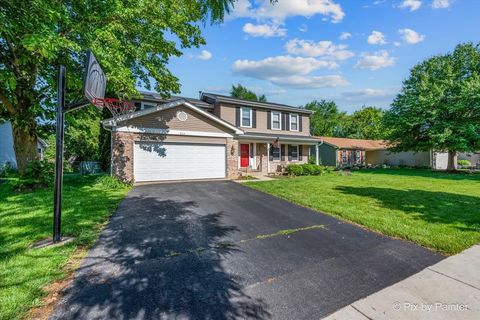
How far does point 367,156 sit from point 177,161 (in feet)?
93.5

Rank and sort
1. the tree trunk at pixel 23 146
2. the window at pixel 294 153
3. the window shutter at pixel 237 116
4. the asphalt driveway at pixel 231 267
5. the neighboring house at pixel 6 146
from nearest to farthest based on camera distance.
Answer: the asphalt driveway at pixel 231 267, the tree trunk at pixel 23 146, the window shutter at pixel 237 116, the neighboring house at pixel 6 146, the window at pixel 294 153

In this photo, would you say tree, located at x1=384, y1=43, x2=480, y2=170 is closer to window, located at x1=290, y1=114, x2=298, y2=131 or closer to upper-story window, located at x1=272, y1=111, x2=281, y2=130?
window, located at x1=290, y1=114, x2=298, y2=131

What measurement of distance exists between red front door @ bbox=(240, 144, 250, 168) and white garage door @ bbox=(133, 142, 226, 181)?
3.60 meters

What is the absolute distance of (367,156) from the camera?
3170 cm

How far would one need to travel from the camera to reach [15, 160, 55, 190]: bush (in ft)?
30.1

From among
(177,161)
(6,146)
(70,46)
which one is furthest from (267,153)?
(6,146)

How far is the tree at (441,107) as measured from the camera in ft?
64.3

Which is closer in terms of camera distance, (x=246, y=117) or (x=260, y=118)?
(x=246, y=117)

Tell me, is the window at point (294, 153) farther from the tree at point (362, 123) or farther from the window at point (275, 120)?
the tree at point (362, 123)

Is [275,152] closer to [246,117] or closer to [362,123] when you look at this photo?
[246,117]

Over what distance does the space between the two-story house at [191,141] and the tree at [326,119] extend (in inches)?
1043

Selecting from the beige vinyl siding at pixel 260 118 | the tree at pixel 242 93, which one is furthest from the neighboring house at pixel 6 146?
the tree at pixel 242 93

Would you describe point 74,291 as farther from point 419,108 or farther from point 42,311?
point 419,108

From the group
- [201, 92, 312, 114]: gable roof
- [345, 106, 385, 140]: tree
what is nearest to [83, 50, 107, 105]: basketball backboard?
[201, 92, 312, 114]: gable roof
